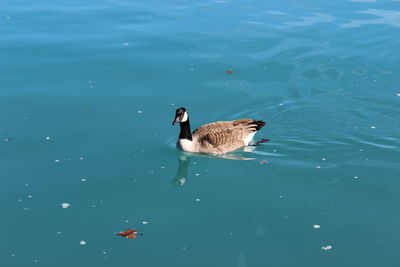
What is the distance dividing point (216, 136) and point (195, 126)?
133 centimetres

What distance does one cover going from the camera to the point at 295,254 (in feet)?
30.1

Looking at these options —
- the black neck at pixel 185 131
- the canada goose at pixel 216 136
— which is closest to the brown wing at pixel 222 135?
the canada goose at pixel 216 136

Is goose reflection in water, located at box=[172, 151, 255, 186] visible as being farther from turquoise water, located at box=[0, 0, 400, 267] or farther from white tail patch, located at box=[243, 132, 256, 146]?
white tail patch, located at box=[243, 132, 256, 146]

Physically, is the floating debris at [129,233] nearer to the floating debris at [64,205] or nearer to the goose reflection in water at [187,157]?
the floating debris at [64,205]

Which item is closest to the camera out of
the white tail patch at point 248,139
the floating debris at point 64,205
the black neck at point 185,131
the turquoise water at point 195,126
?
the turquoise water at point 195,126

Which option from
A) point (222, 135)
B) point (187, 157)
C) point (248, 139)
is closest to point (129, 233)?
point (187, 157)

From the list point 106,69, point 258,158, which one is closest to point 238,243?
point 258,158

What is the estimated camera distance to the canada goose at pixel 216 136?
12.2m

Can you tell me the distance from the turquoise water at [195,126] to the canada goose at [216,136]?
274mm

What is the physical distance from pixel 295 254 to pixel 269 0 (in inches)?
635

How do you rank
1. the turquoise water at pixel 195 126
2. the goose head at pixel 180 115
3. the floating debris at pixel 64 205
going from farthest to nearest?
1. the goose head at pixel 180 115
2. the floating debris at pixel 64 205
3. the turquoise water at pixel 195 126

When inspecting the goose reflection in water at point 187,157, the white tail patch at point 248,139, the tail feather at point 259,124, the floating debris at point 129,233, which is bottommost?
the floating debris at point 129,233

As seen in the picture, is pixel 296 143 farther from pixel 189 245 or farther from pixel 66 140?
pixel 66 140

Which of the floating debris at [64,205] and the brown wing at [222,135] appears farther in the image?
the brown wing at [222,135]
